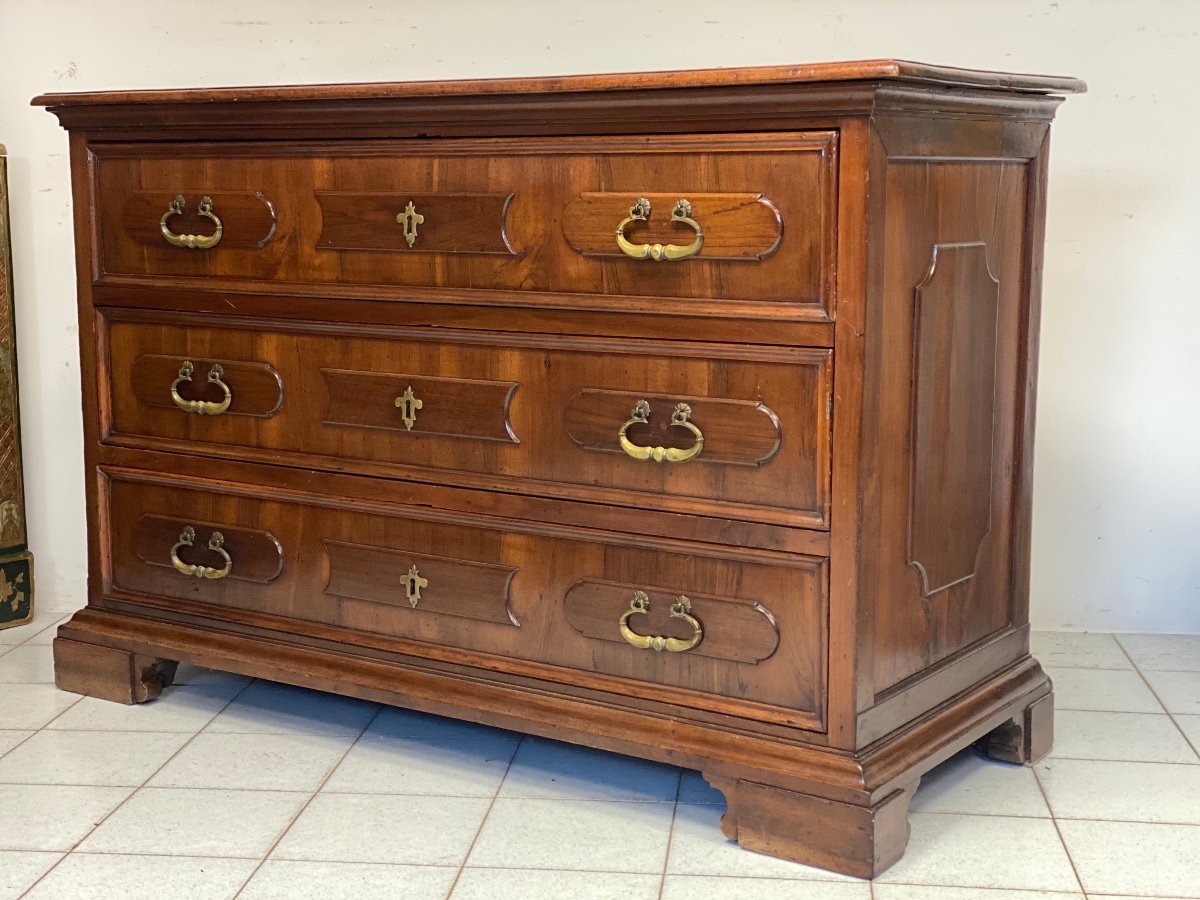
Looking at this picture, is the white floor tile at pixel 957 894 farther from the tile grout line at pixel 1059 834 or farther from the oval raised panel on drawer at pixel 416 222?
the oval raised panel on drawer at pixel 416 222

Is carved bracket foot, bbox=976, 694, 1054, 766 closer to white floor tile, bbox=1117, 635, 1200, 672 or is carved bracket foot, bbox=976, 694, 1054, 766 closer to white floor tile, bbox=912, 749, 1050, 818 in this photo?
white floor tile, bbox=912, 749, 1050, 818

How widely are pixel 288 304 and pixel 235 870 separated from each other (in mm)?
932

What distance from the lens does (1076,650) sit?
127 inches

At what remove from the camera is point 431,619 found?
2627mm

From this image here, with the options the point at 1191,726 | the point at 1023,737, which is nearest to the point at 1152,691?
the point at 1191,726

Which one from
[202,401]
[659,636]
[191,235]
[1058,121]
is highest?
[1058,121]

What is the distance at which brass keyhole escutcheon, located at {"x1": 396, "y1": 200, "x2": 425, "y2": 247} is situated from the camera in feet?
8.18

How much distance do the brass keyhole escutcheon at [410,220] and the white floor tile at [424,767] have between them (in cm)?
87

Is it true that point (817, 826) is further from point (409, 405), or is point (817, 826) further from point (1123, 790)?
point (409, 405)

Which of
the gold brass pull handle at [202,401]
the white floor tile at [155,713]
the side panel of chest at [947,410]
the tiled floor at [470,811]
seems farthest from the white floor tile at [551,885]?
the gold brass pull handle at [202,401]

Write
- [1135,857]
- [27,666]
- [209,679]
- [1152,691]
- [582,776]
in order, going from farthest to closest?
[27,666]
[209,679]
[1152,691]
[582,776]
[1135,857]

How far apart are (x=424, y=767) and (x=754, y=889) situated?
27.1 inches

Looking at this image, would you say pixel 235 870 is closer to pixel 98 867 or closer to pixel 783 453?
pixel 98 867

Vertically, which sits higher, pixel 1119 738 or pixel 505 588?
pixel 505 588
